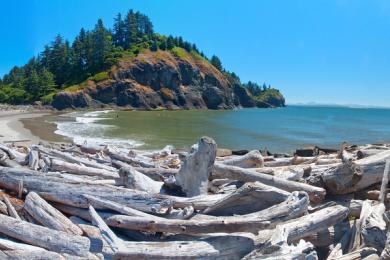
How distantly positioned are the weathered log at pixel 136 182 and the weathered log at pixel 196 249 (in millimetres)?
1867

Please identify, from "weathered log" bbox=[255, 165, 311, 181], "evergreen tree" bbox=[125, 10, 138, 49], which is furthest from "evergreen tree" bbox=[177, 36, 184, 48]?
"weathered log" bbox=[255, 165, 311, 181]

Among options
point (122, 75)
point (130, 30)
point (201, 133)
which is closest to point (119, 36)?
point (130, 30)

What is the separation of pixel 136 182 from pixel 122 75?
117 metres

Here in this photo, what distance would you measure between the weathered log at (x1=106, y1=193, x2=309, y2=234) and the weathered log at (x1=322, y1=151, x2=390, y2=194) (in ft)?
4.77

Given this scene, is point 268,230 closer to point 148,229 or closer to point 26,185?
point 148,229

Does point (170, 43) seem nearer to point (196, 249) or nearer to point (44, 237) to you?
point (44, 237)

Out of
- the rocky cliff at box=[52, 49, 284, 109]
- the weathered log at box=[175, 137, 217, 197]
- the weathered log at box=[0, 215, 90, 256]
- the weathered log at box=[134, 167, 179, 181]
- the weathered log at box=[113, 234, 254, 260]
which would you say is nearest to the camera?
the weathered log at box=[113, 234, 254, 260]

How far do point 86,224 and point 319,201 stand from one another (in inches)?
152

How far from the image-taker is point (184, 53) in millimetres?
156250

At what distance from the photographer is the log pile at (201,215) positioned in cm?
500

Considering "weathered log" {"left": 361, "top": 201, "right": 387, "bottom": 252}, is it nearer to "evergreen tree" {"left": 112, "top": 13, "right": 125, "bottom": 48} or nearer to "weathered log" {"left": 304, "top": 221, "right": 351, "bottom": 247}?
"weathered log" {"left": 304, "top": 221, "right": 351, "bottom": 247}

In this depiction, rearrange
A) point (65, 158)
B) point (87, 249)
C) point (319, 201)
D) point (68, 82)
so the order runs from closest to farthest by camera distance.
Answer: point (87, 249), point (319, 201), point (65, 158), point (68, 82)

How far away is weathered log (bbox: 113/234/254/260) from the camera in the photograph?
480 cm

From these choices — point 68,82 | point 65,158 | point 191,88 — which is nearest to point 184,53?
point 191,88
